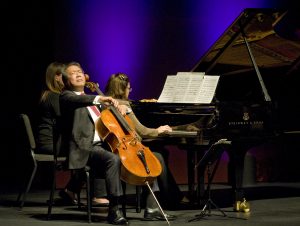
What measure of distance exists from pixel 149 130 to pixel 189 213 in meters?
0.80

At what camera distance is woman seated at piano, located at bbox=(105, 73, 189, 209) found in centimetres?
529

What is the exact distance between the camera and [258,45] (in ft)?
20.0

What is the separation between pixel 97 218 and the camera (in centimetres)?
519

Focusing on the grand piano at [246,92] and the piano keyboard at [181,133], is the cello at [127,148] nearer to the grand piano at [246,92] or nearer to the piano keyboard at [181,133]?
the piano keyboard at [181,133]

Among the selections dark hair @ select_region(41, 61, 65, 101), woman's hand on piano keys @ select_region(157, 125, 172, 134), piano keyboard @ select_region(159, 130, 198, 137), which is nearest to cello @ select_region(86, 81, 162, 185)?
woman's hand on piano keys @ select_region(157, 125, 172, 134)

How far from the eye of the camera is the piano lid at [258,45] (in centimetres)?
586

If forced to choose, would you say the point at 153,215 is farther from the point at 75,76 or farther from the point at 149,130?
the point at 75,76

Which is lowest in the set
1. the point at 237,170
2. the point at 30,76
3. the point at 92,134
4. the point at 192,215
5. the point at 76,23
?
the point at 192,215

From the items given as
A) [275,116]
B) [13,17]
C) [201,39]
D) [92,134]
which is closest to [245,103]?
[275,116]

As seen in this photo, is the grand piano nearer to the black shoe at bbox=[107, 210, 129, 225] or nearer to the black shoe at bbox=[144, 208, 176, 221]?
the black shoe at bbox=[144, 208, 176, 221]

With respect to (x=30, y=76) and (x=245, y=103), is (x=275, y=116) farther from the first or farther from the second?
(x=30, y=76)

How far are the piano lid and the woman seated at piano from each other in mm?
902

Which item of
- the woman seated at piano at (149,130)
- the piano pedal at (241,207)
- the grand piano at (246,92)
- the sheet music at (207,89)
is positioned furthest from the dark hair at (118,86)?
the piano pedal at (241,207)

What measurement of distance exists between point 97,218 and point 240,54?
6.83 feet
